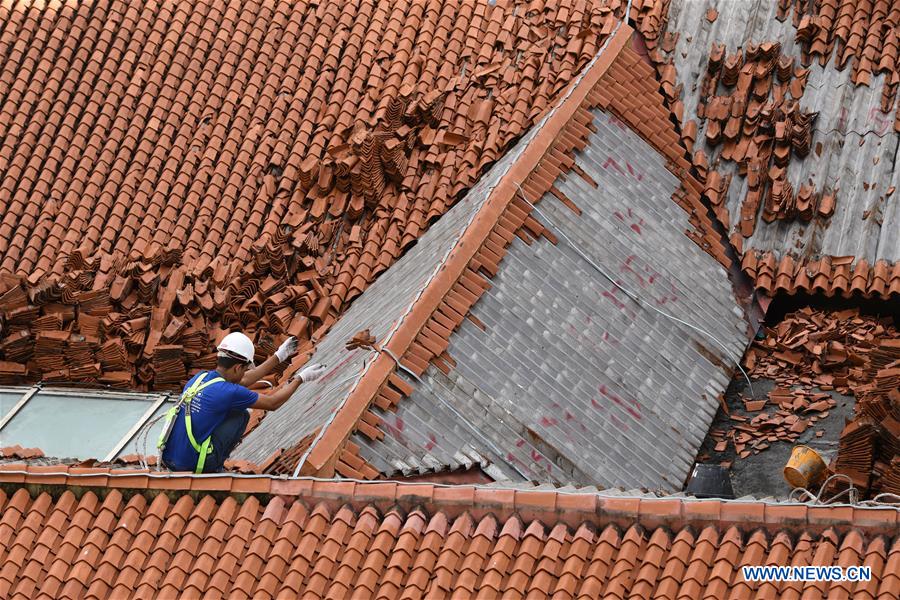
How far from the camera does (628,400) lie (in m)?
17.8

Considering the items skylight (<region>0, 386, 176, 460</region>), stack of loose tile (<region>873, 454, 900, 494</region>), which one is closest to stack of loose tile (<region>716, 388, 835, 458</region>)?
stack of loose tile (<region>873, 454, 900, 494</region>)

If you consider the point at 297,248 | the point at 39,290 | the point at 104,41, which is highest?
the point at 104,41

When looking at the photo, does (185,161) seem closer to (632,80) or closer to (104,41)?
(104,41)

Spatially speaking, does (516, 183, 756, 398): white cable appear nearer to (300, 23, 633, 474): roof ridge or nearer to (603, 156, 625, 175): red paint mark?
(300, 23, 633, 474): roof ridge

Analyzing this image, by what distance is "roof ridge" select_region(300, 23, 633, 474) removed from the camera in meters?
15.3

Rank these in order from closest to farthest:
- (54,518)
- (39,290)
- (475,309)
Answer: (54,518) → (475,309) → (39,290)

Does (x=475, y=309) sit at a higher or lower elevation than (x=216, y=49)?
lower

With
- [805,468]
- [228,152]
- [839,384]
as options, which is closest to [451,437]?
[805,468]

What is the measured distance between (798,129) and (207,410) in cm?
916

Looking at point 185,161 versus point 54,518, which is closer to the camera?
point 54,518

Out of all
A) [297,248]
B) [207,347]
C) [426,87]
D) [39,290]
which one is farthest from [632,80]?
[39,290]

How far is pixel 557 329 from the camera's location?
59.1 ft

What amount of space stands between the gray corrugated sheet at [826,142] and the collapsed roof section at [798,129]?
0.5 inches

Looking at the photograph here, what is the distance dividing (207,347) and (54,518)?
19.1ft
